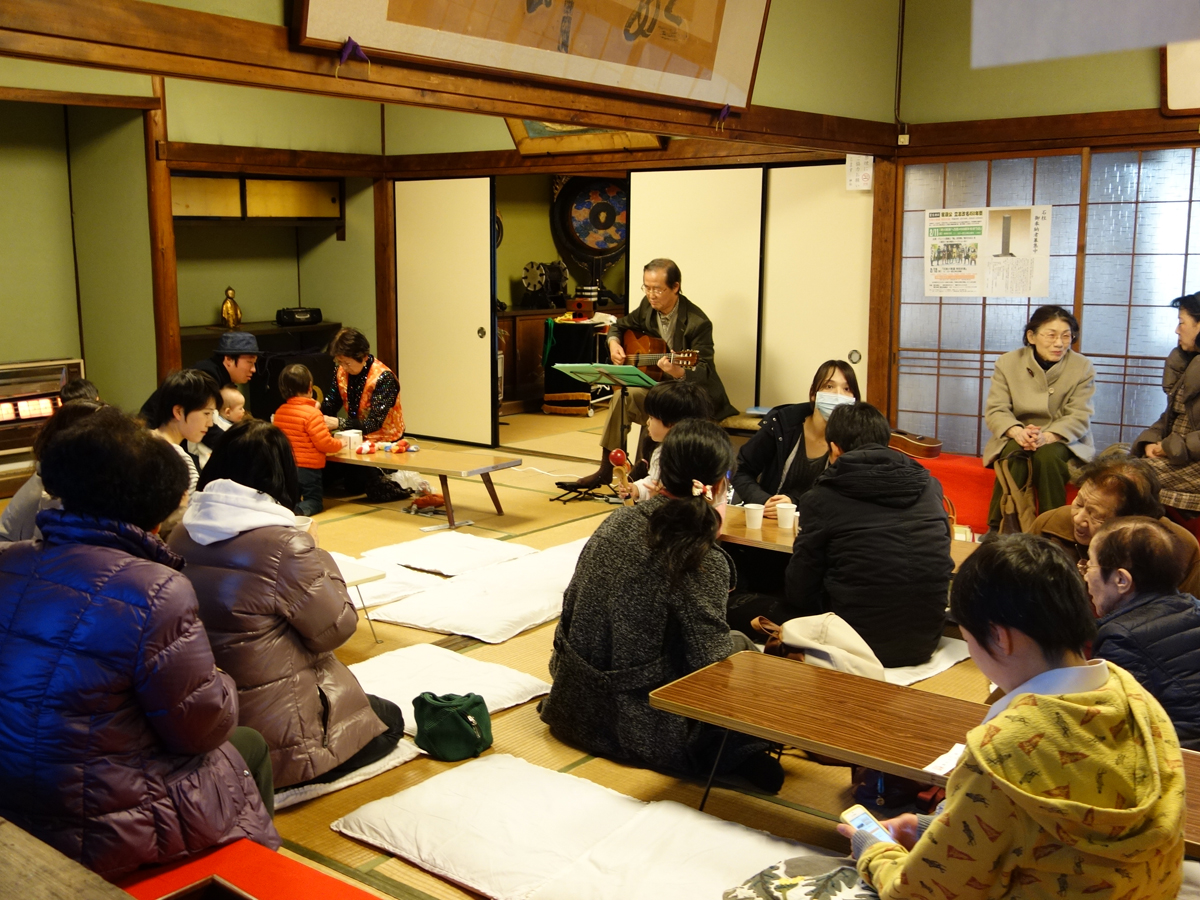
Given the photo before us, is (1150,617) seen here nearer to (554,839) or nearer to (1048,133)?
(554,839)

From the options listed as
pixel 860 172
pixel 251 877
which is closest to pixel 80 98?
pixel 860 172

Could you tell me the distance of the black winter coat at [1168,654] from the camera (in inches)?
91.7

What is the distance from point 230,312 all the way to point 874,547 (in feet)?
20.5

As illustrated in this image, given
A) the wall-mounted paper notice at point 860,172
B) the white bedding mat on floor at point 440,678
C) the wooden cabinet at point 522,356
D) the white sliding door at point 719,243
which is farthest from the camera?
the wooden cabinet at point 522,356

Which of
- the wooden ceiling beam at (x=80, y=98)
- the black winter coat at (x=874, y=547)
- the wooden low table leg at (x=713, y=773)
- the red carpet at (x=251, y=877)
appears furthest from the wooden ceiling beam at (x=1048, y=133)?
the red carpet at (x=251, y=877)

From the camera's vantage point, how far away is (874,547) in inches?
135

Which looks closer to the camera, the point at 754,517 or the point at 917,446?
the point at 754,517

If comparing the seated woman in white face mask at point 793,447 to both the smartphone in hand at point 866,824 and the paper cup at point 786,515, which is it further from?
the smartphone in hand at point 866,824

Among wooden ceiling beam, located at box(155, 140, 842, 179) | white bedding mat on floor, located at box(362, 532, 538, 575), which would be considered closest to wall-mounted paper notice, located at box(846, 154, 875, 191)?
wooden ceiling beam, located at box(155, 140, 842, 179)

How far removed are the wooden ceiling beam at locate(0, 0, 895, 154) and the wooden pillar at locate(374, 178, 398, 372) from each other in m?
4.45

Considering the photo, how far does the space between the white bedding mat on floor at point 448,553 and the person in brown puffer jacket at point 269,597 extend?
2.11 metres

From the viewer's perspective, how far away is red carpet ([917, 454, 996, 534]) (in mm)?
5941

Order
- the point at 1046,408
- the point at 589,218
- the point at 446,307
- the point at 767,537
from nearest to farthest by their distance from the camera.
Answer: the point at 767,537
the point at 1046,408
the point at 446,307
the point at 589,218

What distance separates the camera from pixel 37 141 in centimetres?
704
